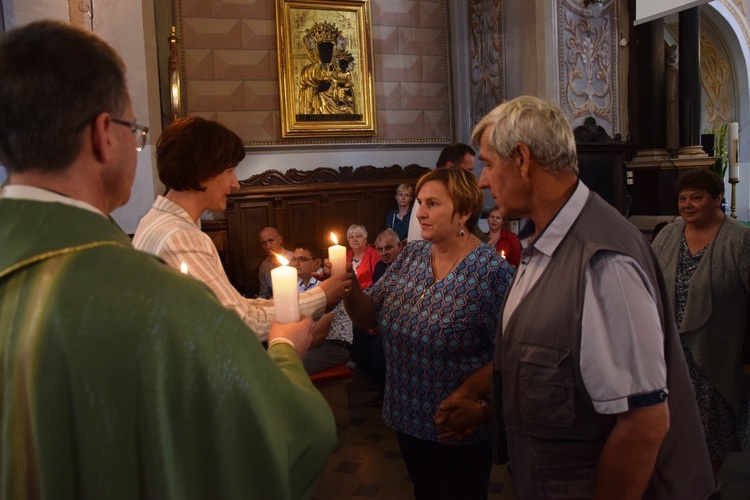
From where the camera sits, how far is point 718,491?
3096mm

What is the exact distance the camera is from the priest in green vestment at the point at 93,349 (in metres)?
0.85


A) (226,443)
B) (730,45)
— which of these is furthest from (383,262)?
(730,45)

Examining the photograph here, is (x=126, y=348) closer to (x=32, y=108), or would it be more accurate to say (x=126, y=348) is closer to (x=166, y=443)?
(x=166, y=443)

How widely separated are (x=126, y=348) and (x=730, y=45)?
37.6 ft

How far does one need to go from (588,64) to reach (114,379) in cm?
754

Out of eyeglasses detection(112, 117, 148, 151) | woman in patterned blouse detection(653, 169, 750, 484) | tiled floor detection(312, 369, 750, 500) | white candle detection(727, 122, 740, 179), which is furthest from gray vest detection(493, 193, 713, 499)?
white candle detection(727, 122, 740, 179)

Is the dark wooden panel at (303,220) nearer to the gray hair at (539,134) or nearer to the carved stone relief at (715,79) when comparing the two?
the gray hair at (539,134)

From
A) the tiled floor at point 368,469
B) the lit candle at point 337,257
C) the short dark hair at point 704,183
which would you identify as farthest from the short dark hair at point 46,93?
the short dark hair at point 704,183

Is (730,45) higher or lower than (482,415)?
higher

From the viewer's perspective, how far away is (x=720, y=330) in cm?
295

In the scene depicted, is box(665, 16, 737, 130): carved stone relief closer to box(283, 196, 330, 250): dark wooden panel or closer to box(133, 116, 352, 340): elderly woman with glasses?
box(283, 196, 330, 250): dark wooden panel

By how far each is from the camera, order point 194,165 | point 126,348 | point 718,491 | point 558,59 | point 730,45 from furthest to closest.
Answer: point 730,45, point 558,59, point 718,491, point 194,165, point 126,348

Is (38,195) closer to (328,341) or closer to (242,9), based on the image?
(328,341)

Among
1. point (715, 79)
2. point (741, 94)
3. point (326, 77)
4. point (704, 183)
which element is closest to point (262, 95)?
point (326, 77)
